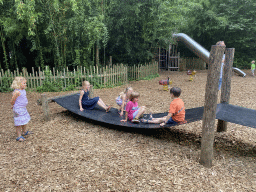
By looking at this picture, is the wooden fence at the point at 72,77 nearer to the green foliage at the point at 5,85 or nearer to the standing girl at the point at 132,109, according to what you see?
the green foliage at the point at 5,85

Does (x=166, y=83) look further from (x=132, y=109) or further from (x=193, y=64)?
(x=193, y=64)

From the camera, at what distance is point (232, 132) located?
182 inches

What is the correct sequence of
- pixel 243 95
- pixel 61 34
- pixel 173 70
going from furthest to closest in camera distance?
pixel 173 70 → pixel 61 34 → pixel 243 95

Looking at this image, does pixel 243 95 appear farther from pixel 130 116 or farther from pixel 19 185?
pixel 19 185

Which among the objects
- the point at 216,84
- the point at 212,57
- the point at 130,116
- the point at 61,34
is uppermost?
the point at 61,34

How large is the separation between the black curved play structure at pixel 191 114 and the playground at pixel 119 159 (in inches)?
12.1

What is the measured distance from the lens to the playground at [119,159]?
2934 millimetres

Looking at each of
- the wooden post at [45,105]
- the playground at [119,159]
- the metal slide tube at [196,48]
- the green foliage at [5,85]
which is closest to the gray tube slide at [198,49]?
the metal slide tube at [196,48]

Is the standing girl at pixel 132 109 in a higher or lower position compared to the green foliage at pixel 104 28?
lower

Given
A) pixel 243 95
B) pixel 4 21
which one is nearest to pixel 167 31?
pixel 243 95

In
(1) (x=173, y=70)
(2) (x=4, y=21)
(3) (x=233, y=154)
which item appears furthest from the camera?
(1) (x=173, y=70)

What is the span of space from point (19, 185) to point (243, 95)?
8392 mm

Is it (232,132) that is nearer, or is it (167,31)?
(232,132)

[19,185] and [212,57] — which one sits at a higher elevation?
[212,57]
